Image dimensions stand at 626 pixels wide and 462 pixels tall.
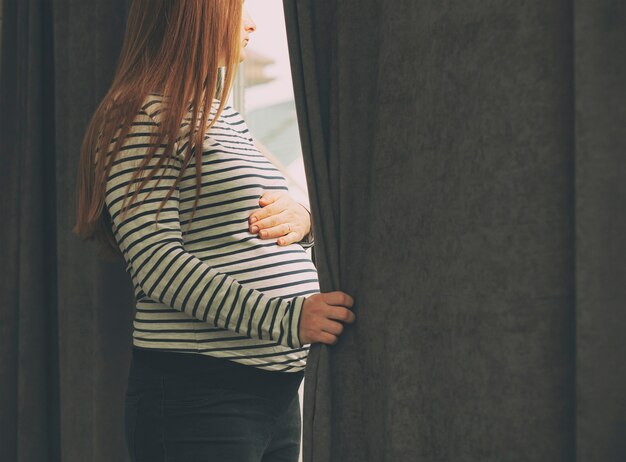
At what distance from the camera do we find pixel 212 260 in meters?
0.95

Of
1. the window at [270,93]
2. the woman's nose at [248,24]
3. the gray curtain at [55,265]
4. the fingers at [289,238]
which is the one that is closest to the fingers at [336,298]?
the fingers at [289,238]

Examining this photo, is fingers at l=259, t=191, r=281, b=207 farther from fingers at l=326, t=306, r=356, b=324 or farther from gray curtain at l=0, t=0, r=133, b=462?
gray curtain at l=0, t=0, r=133, b=462

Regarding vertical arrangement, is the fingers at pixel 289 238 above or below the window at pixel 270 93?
below

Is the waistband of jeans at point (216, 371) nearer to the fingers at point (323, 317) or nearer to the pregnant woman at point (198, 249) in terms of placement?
the pregnant woman at point (198, 249)

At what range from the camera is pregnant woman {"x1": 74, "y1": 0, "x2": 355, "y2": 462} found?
89cm

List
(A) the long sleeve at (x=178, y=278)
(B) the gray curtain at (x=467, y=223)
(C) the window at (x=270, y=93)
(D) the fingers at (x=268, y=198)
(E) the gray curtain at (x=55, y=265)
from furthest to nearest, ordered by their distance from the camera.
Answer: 1. (C) the window at (x=270, y=93)
2. (E) the gray curtain at (x=55, y=265)
3. (D) the fingers at (x=268, y=198)
4. (A) the long sleeve at (x=178, y=278)
5. (B) the gray curtain at (x=467, y=223)

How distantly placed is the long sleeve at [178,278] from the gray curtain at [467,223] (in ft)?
0.27

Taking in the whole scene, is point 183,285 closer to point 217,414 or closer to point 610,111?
point 217,414

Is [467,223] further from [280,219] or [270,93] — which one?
[270,93]

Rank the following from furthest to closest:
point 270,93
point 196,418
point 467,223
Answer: point 270,93
point 196,418
point 467,223

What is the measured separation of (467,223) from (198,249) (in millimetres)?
369

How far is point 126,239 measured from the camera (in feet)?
2.99

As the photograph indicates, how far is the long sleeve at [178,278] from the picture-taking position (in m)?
0.88

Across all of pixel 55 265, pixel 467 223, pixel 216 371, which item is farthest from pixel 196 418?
pixel 55 265
